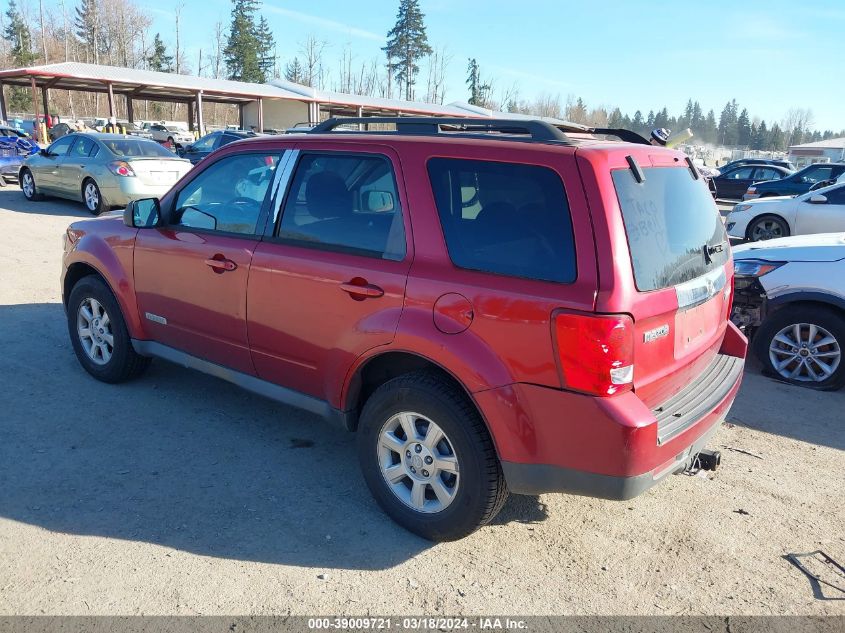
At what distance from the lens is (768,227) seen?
12.5 metres

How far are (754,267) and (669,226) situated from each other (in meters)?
3.19

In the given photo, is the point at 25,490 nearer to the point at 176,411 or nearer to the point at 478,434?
the point at 176,411

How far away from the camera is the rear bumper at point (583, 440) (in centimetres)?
262

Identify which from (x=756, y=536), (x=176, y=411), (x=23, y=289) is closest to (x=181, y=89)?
(x=23, y=289)

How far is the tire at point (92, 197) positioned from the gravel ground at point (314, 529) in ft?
29.8

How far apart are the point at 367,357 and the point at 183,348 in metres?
1.73

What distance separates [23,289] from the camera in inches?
296

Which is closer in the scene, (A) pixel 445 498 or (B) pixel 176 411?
(A) pixel 445 498

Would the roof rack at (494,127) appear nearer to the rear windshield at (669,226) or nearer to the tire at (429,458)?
the rear windshield at (669,226)

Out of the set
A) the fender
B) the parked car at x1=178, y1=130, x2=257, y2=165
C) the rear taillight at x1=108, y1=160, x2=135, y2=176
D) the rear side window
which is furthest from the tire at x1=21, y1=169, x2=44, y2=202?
the rear side window

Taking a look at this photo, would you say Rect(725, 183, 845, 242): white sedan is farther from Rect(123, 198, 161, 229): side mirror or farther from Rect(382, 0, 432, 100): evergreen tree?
Rect(382, 0, 432, 100): evergreen tree

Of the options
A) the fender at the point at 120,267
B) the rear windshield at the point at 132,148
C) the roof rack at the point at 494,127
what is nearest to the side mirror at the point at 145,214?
the fender at the point at 120,267

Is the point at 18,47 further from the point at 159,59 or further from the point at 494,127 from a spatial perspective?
the point at 494,127

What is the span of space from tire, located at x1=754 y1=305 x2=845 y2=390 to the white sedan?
6.33 m
